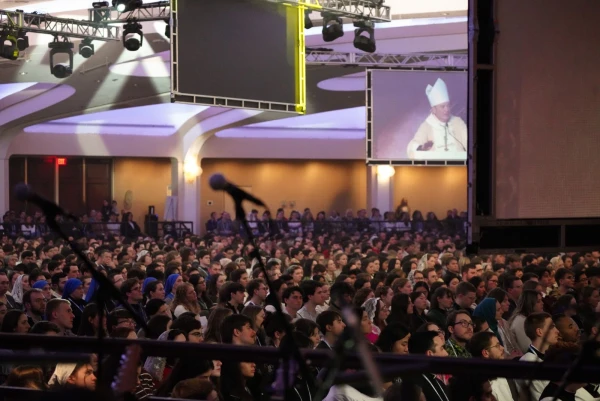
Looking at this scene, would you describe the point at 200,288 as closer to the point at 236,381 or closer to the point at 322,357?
the point at 236,381

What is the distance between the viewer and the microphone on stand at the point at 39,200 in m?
2.88

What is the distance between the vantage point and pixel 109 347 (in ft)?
11.1

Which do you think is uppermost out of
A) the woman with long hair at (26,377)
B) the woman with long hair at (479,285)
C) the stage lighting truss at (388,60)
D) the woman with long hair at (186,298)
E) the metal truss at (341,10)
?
the metal truss at (341,10)

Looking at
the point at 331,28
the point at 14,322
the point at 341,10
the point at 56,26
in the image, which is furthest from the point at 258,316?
the point at 56,26

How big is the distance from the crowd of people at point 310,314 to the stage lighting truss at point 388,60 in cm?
650

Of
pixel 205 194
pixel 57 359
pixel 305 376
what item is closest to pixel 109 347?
pixel 57 359

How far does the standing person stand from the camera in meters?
22.9

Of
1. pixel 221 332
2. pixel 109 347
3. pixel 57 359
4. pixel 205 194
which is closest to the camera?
pixel 57 359

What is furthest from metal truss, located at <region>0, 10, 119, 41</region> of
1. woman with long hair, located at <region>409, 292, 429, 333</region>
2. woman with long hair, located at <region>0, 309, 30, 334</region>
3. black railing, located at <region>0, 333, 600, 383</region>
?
black railing, located at <region>0, 333, 600, 383</region>

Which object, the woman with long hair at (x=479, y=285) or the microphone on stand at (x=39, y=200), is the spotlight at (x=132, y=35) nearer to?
the woman with long hair at (x=479, y=285)

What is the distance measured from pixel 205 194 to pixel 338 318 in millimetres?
28754

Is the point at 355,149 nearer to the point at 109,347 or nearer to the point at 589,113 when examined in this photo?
the point at 589,113

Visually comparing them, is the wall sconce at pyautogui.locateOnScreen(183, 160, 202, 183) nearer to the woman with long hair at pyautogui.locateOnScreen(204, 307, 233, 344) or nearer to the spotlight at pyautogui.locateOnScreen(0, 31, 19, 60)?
the spotlight at pyautogui.locateOnScreen(0, 31, 19, 60)

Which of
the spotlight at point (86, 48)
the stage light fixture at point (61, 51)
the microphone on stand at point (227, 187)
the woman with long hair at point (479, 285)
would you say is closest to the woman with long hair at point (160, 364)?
the microphone on stand at point (227, 187)
